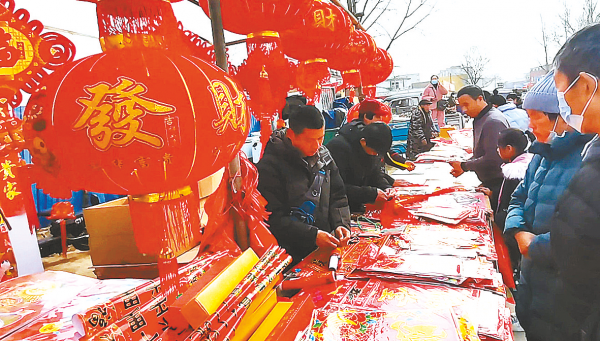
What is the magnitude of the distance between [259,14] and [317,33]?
2.03ft

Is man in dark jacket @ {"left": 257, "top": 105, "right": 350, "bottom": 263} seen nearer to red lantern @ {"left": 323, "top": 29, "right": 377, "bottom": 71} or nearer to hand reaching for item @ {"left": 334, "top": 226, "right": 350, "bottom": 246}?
hand reaching for item @ {"left": 334, "top": 226, "right": 350, "bottom": 246}

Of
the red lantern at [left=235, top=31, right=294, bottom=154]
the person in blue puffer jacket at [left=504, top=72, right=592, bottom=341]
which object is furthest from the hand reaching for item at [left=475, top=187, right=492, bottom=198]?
the red lantern at [left=235, top=31, right=294, bottom=154]

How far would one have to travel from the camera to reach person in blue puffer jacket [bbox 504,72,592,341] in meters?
1.68

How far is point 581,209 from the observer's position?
4.30 ft

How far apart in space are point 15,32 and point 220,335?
0.87m

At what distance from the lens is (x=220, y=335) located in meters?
0.94

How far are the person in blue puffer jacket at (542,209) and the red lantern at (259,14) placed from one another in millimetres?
1291

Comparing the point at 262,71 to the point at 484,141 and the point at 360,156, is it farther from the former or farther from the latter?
the point at 484,141

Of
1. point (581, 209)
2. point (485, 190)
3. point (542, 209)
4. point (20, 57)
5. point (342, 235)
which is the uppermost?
→ point (20, 57)

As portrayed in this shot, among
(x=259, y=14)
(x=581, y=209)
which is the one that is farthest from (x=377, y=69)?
(x=581, y=209)

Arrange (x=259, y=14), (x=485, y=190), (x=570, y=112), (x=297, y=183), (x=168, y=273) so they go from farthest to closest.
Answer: (x=485, y=190)
(x=297, y=183)
(x=259, y=14)
(x=570, y=112)
(x=168, y=273)

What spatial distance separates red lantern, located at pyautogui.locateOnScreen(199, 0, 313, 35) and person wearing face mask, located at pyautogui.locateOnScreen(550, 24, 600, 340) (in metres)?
0.99

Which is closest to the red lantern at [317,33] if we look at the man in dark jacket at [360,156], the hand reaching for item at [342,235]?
the man in dark jacket at [360,156]

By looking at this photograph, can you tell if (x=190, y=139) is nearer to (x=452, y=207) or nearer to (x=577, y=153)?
(x=577, y=153)
